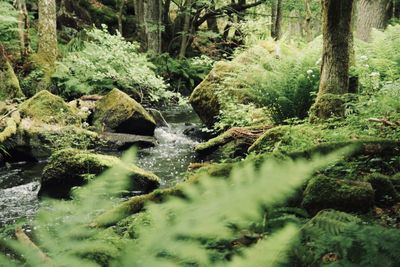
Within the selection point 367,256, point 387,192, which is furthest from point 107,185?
point 387,192

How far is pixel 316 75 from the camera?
22.0ft

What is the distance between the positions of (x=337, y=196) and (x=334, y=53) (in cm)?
277

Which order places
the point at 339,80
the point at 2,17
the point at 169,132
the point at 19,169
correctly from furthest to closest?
the point at 2,17 < the point at 169,132 < the point at 19,169 < the point at 339,80

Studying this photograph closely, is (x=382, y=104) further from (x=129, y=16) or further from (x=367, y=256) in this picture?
(x=129, y=16)

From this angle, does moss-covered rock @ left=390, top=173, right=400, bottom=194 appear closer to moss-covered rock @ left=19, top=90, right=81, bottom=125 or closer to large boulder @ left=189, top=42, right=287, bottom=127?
large boulder @ left=189, top=42, right=287, bottom=127

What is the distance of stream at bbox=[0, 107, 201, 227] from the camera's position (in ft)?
19.5

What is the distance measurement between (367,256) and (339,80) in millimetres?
4101

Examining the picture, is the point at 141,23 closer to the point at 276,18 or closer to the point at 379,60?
the point at 276,18

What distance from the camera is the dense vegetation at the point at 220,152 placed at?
105cm

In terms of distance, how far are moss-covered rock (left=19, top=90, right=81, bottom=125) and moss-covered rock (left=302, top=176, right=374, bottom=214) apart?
733 centimetres

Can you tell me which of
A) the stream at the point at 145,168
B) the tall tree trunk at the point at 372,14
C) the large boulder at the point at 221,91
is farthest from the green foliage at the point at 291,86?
the tall tree trunk at the point at 372,14

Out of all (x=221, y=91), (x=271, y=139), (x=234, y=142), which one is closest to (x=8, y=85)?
(x=221, y=91)

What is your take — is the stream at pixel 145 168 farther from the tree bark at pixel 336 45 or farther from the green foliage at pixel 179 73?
the green foliage at pixel 179 73

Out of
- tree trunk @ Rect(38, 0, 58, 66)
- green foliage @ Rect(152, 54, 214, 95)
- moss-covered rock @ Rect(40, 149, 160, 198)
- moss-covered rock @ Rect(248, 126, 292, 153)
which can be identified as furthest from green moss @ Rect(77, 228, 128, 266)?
green foliage @ Rect(152, 54, 214, 95)
